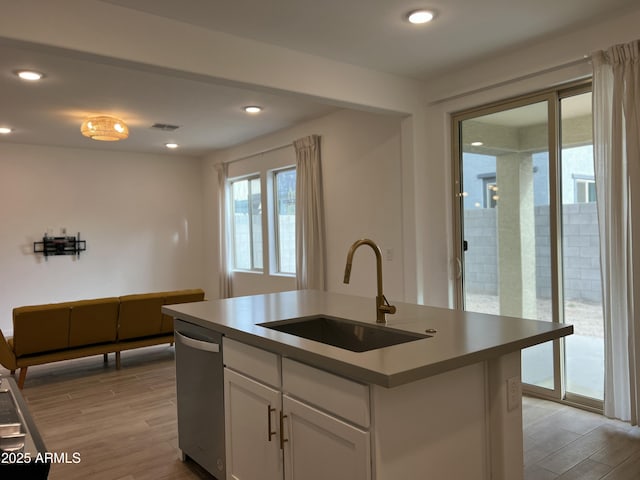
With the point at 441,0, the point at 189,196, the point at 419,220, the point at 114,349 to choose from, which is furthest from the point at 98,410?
the point at 189,196

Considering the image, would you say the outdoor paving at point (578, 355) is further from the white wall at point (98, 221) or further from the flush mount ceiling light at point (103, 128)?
the white wall at point (98, 221)

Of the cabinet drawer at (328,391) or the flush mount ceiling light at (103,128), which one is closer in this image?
the cabinet drawer at (328,391)

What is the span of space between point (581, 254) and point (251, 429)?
2801 mm

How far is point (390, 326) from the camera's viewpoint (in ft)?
6.86

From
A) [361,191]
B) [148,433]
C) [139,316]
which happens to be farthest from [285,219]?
[148,433]

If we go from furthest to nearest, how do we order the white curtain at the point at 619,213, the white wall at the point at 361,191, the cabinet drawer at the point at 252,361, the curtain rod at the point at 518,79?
1. the white wall at the point at 361,191
2. the curtain rod at the point at 518,79
3. the white curtain at the point at 619,213
4. the cabinet drawer at the point at 252,361

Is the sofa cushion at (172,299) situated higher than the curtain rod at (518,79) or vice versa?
the curtain rod at (518,79)

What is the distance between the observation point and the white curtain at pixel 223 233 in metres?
7.70

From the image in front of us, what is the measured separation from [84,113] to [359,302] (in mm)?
4207

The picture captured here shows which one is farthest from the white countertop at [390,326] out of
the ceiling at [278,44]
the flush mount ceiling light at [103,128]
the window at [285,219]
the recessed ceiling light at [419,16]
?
the window at [285,219]

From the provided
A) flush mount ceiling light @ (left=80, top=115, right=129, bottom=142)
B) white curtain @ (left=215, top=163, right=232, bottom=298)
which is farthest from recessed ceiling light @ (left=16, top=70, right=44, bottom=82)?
white curtain @ (left=215, top=163, right=232, bottom=298)

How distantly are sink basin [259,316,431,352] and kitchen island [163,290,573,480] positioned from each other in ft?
0.10

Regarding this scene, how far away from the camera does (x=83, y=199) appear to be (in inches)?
290

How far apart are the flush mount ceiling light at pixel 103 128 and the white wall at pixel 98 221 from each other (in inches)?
99.8
